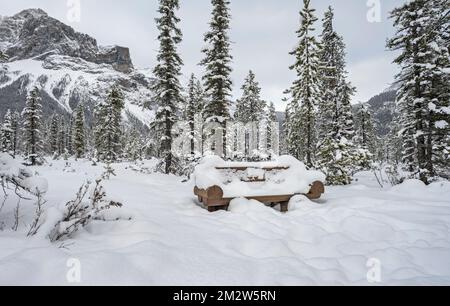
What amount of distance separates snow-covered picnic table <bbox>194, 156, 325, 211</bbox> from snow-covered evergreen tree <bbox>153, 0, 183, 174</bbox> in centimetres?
1294

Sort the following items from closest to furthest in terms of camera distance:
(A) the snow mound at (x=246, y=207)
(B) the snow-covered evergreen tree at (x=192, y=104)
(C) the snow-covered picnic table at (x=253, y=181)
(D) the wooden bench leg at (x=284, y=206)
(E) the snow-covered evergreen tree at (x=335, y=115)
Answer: (A) the snow mound at (x=246, y=207)
(C) the snow-covered picnic table at (x=253, y=181)
(D) the wooden bench leg at (x=284, y=206)
(E) the snow-covered evergreen tree at (x=335, y=115)
(B) the snow-covered evergreen tree at (x=192, y=104)

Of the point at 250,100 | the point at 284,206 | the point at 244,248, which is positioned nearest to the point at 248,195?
the point at 284,206

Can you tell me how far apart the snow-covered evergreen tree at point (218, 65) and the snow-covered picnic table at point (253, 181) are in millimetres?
13542

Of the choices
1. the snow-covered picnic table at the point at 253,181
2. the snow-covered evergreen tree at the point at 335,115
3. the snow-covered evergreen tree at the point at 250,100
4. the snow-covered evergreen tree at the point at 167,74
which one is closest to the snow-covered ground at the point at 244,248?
the snow-covered picnic table at the point at 253,181

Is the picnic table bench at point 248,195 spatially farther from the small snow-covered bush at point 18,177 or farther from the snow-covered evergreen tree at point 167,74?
the snow-covered evergreen tree at point 167,74

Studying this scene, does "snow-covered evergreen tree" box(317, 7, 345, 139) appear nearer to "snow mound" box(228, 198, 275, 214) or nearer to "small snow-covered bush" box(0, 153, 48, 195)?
"snow mound" box(228, 198, 275, 214)

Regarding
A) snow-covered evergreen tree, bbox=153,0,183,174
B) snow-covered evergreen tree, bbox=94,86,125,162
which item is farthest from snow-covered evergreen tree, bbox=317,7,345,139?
snow-covered evergreen tree, bbox=94,86,125,162

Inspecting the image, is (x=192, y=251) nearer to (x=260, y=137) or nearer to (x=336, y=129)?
(x=336, y=129)

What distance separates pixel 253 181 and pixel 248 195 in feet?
1.78

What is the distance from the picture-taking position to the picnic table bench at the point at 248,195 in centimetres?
626

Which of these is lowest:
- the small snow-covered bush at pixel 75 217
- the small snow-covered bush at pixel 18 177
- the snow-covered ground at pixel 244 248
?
the snow-covered ground at pixel 244 248

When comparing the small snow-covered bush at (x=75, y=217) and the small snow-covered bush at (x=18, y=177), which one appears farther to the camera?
the small snow-covered bush at (x=18, y=177)
